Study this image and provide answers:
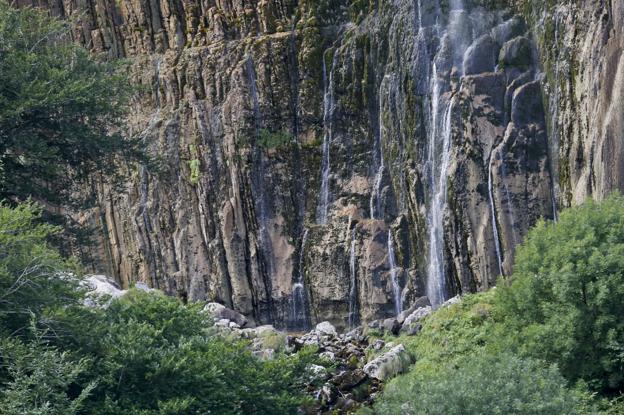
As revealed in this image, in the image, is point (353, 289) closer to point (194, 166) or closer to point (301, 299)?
point (301, 299)

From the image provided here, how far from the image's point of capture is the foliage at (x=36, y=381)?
11523 mm

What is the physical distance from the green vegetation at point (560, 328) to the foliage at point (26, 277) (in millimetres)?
5016

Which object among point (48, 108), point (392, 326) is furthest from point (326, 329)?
point (48, 108)

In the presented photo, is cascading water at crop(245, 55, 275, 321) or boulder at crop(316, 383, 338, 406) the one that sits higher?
cascading water at crop(245, 55, 275, 321)

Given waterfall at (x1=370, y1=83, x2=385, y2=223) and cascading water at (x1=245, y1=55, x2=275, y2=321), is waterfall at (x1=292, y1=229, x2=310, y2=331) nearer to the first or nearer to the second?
cascading water at (x1=245, y1=55, x2=275, y2=321)

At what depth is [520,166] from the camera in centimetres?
2642

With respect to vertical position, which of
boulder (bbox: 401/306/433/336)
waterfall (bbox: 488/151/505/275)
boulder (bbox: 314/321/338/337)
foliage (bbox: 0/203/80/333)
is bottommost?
boulder (bbox: 314/321/338/337)

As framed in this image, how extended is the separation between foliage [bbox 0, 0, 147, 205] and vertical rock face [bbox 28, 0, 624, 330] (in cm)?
319

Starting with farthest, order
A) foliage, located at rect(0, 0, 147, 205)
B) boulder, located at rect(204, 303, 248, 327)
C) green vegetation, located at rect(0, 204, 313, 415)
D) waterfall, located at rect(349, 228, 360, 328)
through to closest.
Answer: boulder, located at rect(204, 303, 248, 327), waterfall, located at rect(349, 228, 360, 328), foliage, located at rect(0, 0, 147, 205), green vegetation, located at rect(0, 204, 313, 415)

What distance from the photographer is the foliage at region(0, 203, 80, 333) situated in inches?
521

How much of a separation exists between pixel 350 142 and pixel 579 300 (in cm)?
1548

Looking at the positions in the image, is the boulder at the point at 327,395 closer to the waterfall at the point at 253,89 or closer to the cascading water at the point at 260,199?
the cascading water at the point at 260,199

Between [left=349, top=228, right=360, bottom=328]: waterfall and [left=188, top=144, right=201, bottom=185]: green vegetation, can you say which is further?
[left=188, top=144, right=201, bottom=185]: green vegetation

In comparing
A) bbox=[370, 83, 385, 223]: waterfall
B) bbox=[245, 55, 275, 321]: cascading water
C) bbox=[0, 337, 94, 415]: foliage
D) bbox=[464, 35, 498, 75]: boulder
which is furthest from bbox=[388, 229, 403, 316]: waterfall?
bbox=[0, 337, 94, 415]: foliage
